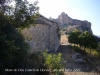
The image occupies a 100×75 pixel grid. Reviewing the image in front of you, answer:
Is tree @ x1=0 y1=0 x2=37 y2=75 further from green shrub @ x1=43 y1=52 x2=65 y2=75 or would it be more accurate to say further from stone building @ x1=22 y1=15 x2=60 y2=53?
stone building @ x1=22 y1=15 x2=60 y2=53

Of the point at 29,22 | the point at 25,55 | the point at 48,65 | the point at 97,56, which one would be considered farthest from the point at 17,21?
the point at 97,56

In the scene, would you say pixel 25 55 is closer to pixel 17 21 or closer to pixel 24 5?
pixel 17 21

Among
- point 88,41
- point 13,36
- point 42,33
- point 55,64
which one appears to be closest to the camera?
point 13,36

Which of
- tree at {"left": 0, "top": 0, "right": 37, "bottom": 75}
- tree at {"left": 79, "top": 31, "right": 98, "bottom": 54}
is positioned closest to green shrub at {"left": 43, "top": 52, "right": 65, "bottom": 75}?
tree at {"left": 0, "top": 0, "right": 37, "bottom": 75}

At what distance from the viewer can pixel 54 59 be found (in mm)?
9367

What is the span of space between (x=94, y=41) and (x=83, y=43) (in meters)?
2.11

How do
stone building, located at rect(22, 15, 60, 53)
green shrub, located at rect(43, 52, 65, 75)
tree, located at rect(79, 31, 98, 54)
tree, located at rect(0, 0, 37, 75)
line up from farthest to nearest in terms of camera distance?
tree, located at rect(79, 31, 98, 54)
stone building, located at rect(22, 15, 60, 53)
green shrub, located at rect(43, 52, 65, 75)
tree, located at rect(0, 0, 37, 75)

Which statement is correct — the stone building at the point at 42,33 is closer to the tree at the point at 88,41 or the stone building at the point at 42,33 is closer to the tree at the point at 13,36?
the tree at the point at 88,41

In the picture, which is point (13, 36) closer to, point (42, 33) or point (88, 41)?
point (42, 33)

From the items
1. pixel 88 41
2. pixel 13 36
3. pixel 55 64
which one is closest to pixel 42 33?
pixel 88 41

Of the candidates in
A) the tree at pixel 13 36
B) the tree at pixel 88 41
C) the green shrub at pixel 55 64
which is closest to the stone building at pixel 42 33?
the tree at pixel 88 41

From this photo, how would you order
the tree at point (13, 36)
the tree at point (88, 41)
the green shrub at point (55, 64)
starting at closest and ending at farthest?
the tree at point (13, 36)
the green shrub at point (55, 64)
the tree at point (88, 41)

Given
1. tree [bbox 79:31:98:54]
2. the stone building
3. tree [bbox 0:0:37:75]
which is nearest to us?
tree [bbox 0:0:37:75]

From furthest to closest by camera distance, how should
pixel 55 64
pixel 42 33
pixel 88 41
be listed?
pixel 88 41, pixel 42 33, pixel 55 64
